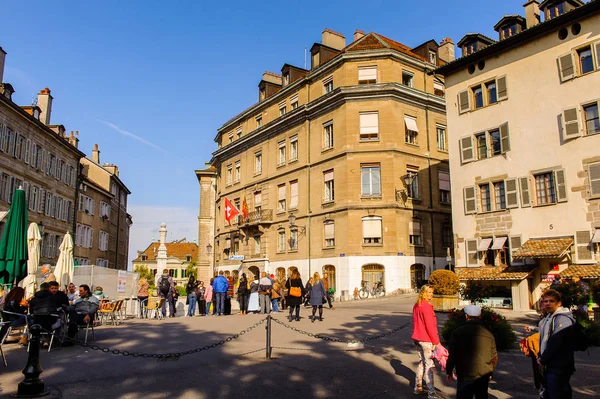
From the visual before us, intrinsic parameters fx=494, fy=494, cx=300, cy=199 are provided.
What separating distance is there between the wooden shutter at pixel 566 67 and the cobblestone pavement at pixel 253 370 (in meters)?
13.3

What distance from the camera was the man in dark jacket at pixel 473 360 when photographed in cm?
536

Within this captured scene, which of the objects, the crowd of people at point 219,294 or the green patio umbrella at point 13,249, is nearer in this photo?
the green patio umbrella at point 13,249

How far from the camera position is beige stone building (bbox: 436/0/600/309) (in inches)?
750

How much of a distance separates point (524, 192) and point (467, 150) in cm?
364

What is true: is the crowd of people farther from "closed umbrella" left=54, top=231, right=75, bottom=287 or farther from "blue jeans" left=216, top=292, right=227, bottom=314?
"closed umbrella" left=54, top=231, right=75, bottom=287

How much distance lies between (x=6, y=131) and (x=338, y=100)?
20568 mm

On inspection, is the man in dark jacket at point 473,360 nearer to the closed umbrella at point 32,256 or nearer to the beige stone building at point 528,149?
the closed umbrella at point 32,256

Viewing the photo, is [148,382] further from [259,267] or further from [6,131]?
[259,267]

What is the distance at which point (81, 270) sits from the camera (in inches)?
790

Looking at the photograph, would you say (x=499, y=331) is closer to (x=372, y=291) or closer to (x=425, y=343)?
(x=425, y=343)

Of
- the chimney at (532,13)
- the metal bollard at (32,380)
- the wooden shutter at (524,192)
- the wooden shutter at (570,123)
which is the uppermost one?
the chimney at (532,13)

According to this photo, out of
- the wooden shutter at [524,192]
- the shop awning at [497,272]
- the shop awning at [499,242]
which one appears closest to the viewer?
the shop awning at [497,272]

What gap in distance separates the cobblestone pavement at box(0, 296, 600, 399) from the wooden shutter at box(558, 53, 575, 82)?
13.3 metres

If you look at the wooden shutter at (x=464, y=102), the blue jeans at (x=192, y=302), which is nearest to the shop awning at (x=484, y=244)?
the wooden shutter at (x=464, y=102)
